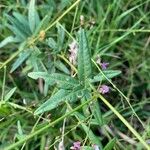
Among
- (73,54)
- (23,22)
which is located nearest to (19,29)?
(23,22)

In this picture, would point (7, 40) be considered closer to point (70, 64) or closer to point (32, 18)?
point (32, 18)

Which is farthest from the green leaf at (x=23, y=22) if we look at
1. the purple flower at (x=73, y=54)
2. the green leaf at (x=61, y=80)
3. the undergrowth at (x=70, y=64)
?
the green leaf at (x=61, y=80)

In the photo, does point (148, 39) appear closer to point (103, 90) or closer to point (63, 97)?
point (103, 90)

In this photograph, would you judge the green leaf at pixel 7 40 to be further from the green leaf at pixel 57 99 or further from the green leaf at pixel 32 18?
the green leaf at pixel 57 99

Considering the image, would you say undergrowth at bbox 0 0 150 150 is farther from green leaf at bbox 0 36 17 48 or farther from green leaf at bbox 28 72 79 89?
green leaf at bbox 28 72 79 89

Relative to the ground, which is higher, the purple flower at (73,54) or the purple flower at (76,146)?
the purple flower at (73,54)

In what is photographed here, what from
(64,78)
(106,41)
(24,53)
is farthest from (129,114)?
(64,78)

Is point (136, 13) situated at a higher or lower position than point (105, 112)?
higher

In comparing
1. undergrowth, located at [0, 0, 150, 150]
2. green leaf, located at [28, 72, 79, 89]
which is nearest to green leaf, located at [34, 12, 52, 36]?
undergrowth, located at [0, 0, 150, 150]
